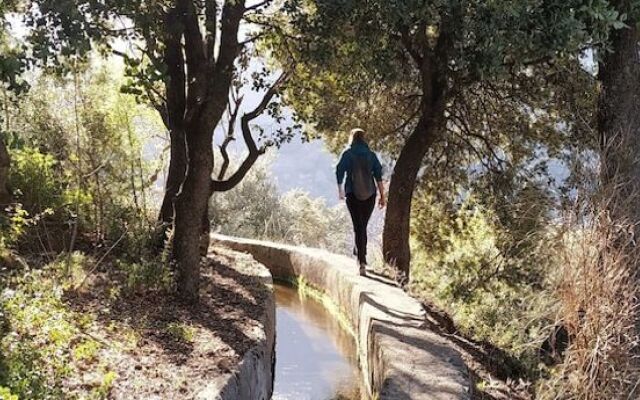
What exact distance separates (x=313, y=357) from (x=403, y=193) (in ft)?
10.4

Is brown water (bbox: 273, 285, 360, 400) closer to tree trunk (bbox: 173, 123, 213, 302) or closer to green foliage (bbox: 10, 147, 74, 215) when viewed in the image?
tree trunk (bbox: 173, 123, 213, 302)

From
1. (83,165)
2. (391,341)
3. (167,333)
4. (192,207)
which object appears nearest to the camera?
(167,333)

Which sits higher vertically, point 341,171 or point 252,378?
point 341,171

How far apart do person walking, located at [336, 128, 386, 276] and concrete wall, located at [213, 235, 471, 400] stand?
84 cm

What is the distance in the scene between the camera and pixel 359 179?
8.39 m

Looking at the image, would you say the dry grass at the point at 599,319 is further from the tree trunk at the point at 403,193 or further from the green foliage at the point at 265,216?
the green foliage at the point at 265,216

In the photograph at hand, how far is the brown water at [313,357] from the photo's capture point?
6.72 metres

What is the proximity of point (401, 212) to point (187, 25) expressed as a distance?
449 cm

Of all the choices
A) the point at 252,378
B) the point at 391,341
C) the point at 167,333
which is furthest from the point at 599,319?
the point at 167,333

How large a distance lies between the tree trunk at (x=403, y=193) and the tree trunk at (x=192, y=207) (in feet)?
12.1

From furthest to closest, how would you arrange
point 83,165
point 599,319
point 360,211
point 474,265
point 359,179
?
point 474,265 → point 83,165 → point 360,211 → point 359,179 → point 599,319

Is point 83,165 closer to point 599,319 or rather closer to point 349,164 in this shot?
point 349,164

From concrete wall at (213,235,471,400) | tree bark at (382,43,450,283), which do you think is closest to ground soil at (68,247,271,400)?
concrete wall at (213,235,471,400)

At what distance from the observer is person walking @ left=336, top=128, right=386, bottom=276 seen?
27.6 ft
